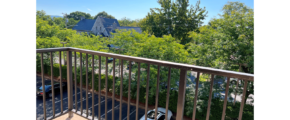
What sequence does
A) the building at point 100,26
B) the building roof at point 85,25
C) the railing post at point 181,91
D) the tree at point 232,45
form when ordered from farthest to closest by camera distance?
the building roof at point 85,25 < the building at point 100,26 < the tree at point 232,45 < the railing post at point 181,91

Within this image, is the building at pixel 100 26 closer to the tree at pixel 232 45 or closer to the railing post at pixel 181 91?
the tree at pixel 232 45

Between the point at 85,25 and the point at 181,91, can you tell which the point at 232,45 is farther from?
the point at 85,25

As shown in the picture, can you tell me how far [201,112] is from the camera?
7.35m

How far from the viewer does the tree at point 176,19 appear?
15.9m

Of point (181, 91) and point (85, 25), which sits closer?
point (181, 91)

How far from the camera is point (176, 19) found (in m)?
16.4

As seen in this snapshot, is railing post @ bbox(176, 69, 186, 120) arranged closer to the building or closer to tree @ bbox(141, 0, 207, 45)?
tree @ bbox(141, 0, 207, 45)

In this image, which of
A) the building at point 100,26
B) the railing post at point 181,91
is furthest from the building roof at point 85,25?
the railing post at point 181,91

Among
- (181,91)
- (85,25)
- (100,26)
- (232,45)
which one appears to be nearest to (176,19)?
(100,26)

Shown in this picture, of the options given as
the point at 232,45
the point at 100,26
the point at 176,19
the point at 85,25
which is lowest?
the point at 232,45

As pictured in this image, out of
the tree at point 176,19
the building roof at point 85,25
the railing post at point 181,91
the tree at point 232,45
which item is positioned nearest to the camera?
the railing post at point 181,91

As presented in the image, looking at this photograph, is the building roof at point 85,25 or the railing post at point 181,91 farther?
the building roof at point 85,25

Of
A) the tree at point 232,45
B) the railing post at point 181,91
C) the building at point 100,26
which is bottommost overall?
the railing post at point 181,91
